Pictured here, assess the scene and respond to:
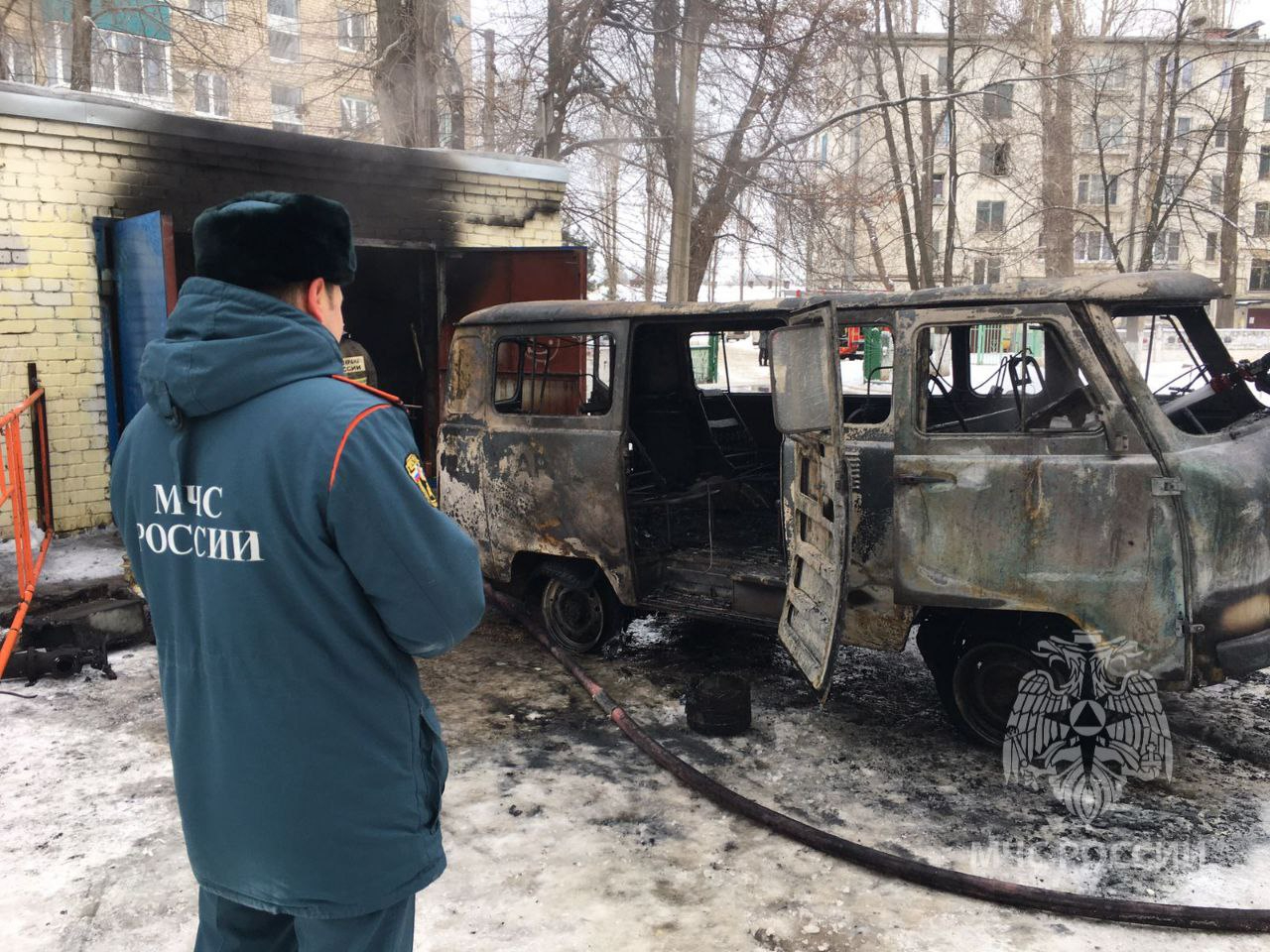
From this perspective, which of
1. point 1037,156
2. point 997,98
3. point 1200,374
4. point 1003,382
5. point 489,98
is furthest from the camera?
point 1037,156

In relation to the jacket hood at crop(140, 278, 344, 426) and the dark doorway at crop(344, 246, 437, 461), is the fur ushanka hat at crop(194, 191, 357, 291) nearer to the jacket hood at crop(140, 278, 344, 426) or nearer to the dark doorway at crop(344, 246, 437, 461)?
the jacket hood at crop(140, 278, 344, 426)

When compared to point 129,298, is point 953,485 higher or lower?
lower

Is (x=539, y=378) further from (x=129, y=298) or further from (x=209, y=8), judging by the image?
(x=209, y=8)

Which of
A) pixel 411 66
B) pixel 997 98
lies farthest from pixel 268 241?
pixel 997 98

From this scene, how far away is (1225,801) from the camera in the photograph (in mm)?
3957

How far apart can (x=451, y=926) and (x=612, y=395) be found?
298 centimetres

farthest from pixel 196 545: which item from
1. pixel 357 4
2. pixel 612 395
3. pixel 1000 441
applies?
pixel 357 4

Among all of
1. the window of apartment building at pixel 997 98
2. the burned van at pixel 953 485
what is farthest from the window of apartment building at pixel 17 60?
the window of apartment building at pixel 997 98

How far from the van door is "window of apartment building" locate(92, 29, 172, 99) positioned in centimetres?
1748

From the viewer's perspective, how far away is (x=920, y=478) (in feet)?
13.9

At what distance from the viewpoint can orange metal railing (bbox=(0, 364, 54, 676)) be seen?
525 centimetres

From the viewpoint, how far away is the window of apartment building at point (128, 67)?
18.2 m

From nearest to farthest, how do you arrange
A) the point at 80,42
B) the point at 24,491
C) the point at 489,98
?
the point at 24,491, the point at 489,98, the point at 80,42

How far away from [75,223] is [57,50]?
16.0 m
